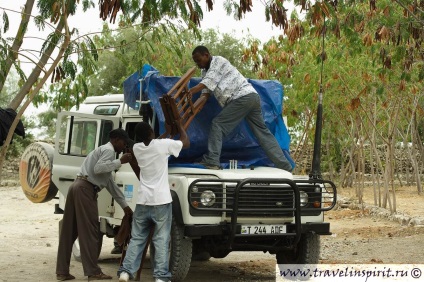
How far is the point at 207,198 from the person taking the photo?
30.3 ft

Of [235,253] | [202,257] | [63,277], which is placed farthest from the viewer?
[235,253]

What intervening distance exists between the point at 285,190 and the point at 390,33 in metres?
3.71

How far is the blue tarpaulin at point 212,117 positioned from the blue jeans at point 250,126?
28 centimetres

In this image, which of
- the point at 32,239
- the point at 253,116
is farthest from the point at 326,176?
the point at 253,116

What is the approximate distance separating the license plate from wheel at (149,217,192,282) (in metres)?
0.62

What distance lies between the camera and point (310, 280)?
9852 millimetres

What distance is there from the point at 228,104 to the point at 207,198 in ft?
4.29

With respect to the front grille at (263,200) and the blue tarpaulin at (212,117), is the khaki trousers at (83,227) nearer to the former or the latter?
the blue tarpaulin at (212,117)

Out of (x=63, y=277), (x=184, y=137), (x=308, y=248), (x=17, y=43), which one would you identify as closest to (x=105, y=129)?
(x=184, y=137)

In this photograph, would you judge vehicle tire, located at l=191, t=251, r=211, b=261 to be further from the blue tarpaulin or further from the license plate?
the license plate

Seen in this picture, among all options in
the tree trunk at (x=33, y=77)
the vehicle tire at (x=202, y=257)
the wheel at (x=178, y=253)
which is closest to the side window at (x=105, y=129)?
the wheel at (x=178, y=253)

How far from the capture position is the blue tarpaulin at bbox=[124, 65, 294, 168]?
33.3 feet

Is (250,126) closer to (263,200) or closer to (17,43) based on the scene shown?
→ (263,200)

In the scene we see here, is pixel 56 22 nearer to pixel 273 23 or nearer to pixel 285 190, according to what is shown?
pixel 273 23
